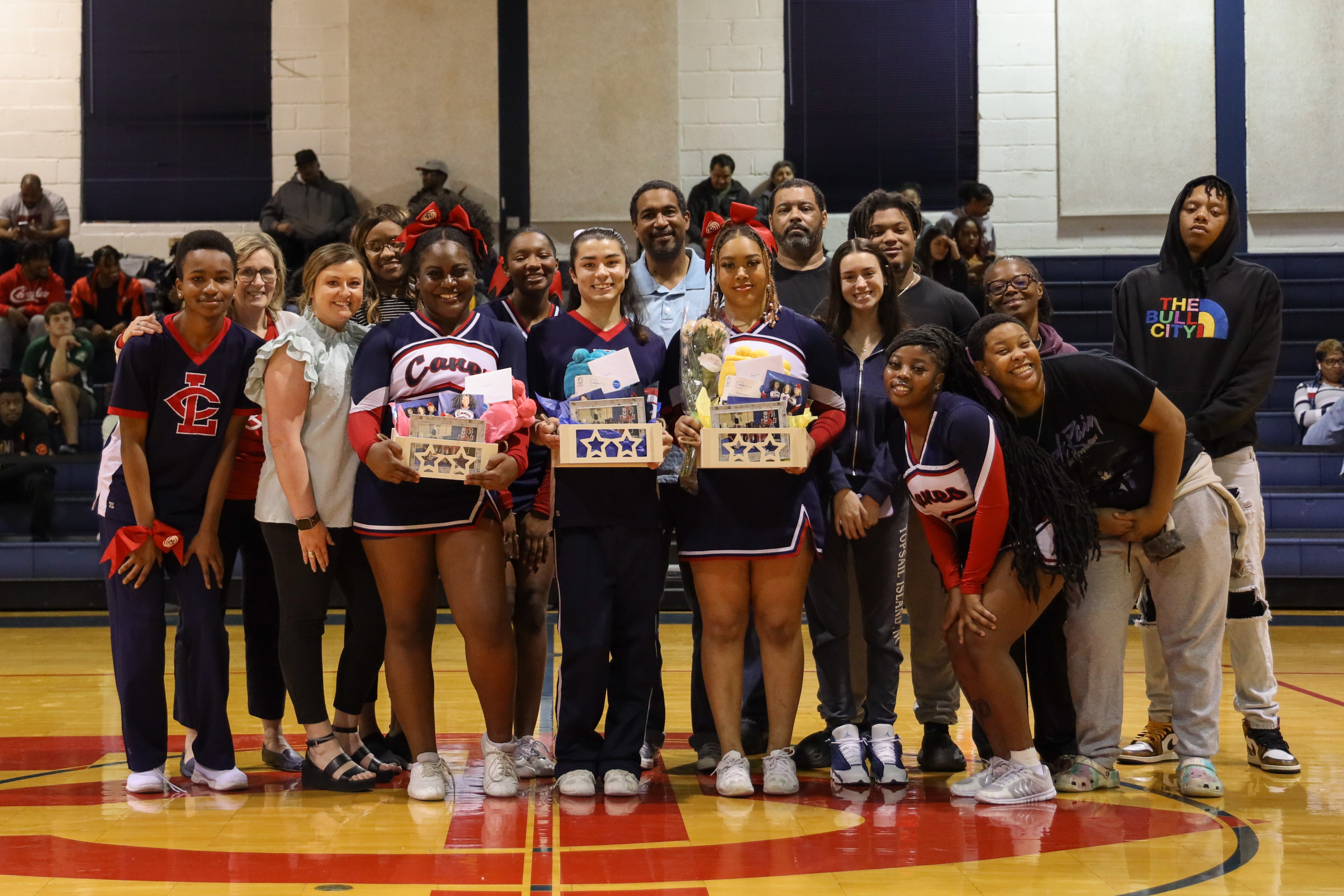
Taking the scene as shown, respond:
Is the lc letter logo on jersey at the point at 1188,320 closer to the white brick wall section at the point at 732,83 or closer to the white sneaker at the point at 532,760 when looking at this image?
the white sneaker at the point at 532,760

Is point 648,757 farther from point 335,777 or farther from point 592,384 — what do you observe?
point 592,384

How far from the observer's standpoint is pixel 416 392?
10.9ft

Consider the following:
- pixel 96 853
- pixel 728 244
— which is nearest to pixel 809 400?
pixel 728 244

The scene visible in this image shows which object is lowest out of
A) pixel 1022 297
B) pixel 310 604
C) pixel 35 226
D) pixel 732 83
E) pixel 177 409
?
pixel 310 604

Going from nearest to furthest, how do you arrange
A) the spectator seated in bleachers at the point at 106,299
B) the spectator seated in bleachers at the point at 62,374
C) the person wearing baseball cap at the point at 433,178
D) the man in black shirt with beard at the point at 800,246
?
the man in black shirt with beard at the point at 800,246 < the spectator seated in bleachers at the point at 62,374 < the spectator seated in bleachers at the point at 106,299 < the person wearing baseball cap at the point at 433,178

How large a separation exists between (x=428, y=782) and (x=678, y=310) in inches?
60.0

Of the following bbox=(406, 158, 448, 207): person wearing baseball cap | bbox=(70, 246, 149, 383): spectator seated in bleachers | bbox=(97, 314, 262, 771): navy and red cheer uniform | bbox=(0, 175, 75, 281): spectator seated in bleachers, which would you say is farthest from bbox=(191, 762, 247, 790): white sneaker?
bbox=(0, 175, 75, 281): spectator seated in bleachers

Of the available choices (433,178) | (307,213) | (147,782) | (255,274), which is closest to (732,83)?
(433,178)

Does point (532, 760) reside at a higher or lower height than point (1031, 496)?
lower

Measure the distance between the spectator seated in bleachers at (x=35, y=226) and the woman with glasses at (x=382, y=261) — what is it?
739cm

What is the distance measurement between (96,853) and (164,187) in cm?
973

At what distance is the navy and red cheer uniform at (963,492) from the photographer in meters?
3.25

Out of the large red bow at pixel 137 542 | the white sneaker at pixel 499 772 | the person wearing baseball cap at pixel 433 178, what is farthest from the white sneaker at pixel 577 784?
the person wearing baseball cap at pixel 433 178

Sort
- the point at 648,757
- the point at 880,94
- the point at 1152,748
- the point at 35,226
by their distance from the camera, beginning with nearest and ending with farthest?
the point at 648,757, the point at 1152,748, the point at 35,226, the point at 880,94
